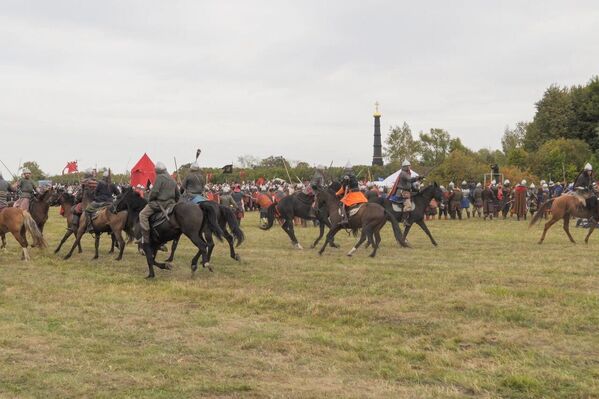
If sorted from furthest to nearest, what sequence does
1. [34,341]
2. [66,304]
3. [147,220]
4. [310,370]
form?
[147,220] → [66,304] → [34,341] → [310,370]

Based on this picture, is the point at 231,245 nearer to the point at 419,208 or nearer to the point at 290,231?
the point at 290,231

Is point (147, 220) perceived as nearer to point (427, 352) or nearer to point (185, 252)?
point (185, 252)

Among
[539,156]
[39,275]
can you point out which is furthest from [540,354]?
[539,156]

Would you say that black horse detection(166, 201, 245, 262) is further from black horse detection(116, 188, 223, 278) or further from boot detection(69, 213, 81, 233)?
boot detection(69, 213, 81, 233)

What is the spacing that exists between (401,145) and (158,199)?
197ft

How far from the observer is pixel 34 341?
319 inches

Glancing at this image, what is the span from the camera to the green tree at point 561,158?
169 feet

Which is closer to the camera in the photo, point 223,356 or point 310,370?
point 310,370

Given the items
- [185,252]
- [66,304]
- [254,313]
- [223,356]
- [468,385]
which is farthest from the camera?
[185,252]

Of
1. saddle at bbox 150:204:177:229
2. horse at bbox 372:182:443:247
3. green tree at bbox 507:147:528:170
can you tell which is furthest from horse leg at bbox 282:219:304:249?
green tree at bbox 507:147:528:170

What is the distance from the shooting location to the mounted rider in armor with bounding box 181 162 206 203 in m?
15.9

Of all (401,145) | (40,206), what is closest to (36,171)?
(401,145)

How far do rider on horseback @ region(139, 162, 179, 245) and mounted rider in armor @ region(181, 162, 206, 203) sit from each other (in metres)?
2.26

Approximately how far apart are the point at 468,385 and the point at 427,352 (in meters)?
1.23
